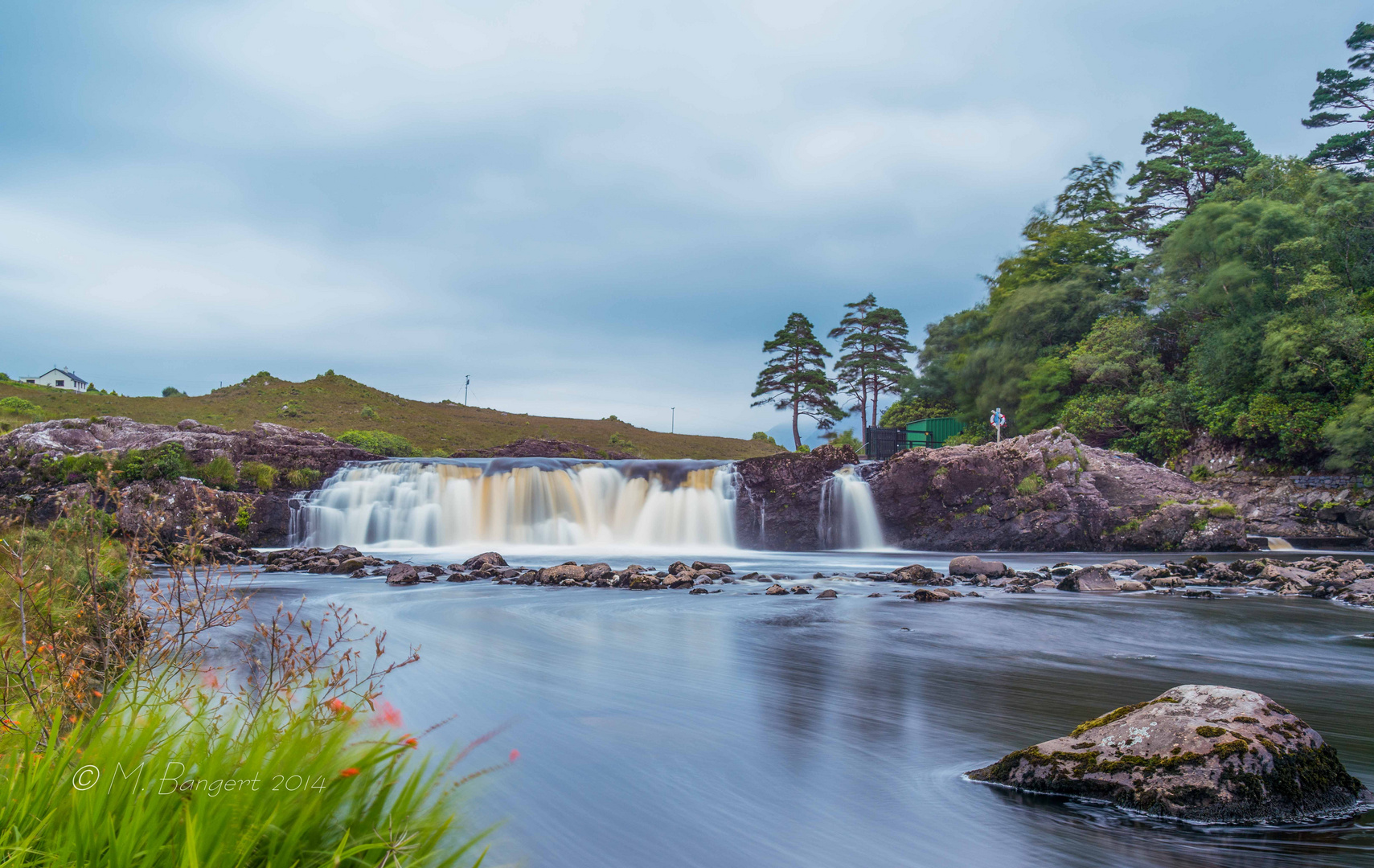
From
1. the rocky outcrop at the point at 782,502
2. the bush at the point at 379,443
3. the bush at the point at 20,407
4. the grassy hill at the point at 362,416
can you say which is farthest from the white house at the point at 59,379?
the rocky outcrop at the point at 782,502

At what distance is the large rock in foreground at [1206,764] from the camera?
3893mm

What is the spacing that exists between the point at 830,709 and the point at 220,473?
25.7 metres

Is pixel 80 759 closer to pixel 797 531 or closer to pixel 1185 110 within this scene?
pixel 797 531

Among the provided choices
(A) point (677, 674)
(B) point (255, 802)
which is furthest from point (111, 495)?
(A) point (677, 674)

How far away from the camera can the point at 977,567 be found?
17.6 meters

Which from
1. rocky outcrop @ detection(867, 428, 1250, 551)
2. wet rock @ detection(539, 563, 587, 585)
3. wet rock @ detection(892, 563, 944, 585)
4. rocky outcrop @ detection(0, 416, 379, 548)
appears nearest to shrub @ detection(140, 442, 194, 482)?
rocky outcrop @ detection(0, 416, 379, 548)

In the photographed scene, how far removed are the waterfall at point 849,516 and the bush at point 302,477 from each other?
63.7 ft

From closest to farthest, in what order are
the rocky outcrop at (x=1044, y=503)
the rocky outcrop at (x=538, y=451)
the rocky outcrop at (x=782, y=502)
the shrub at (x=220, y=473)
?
the rocky outcrop at (x=1044, y=503), the shrub at (x=220, y=473), the rocky outcrop at (x=782, y=502), the rocky outcrop at (x=538, y=451)

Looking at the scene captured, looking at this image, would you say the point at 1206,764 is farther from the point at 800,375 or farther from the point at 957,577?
the point at 800,375

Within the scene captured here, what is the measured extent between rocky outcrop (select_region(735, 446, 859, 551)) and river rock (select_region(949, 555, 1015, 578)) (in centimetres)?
1029

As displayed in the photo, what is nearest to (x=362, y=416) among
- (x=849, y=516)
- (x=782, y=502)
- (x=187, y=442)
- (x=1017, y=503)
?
(x=187, y=442)

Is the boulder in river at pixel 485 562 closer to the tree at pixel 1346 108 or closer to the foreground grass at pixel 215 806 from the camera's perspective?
the foreground grass at pixel 215 806

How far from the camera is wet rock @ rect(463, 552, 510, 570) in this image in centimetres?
1841

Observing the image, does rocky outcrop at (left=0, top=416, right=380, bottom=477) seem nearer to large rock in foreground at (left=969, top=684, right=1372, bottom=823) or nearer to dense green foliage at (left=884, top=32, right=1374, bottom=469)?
large rock in foreground at (left=969, top=684, right=1372, bottom=823)
